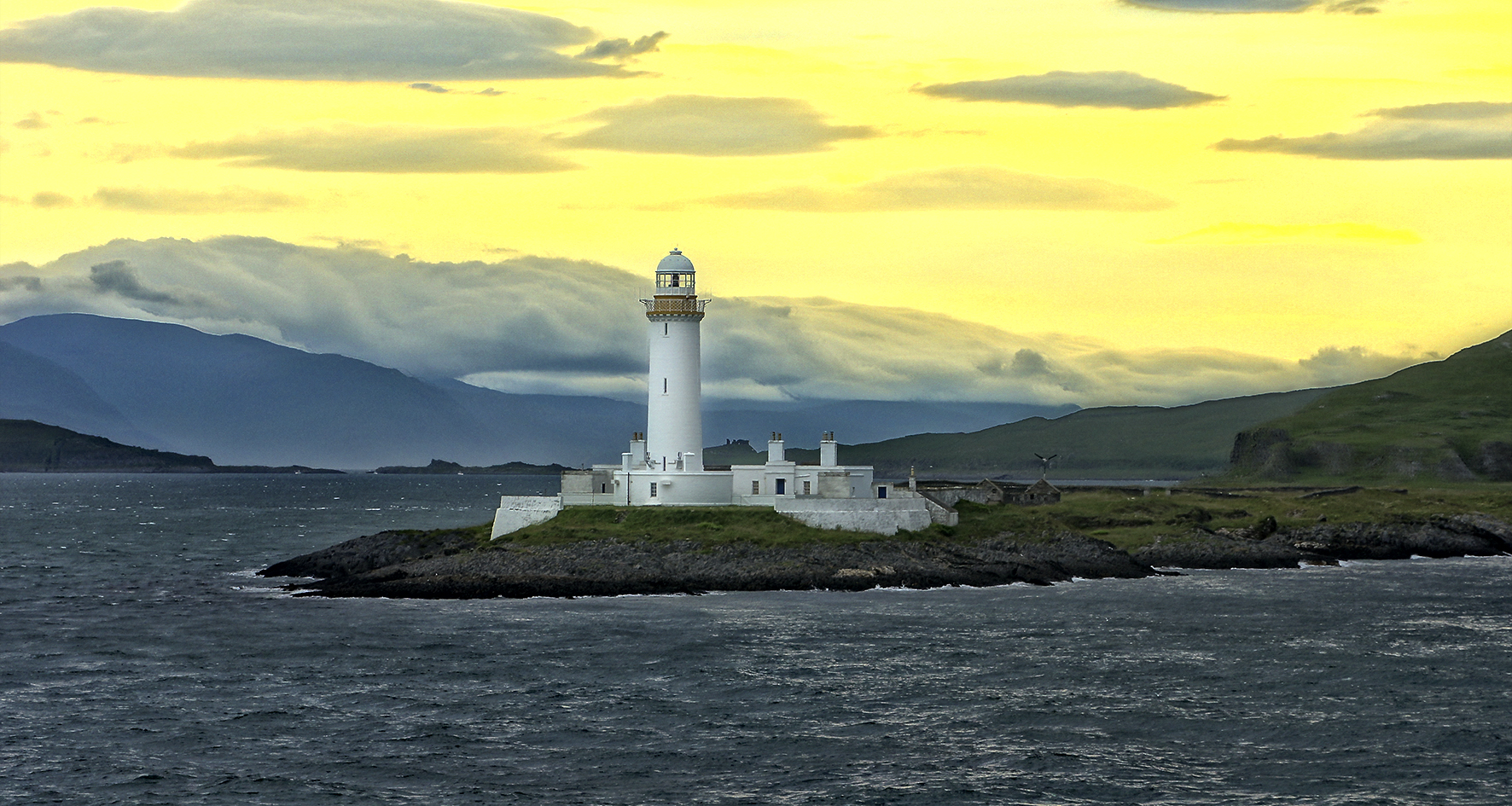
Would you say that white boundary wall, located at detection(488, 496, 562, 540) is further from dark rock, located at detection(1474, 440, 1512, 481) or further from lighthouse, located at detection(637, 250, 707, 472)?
dark rock, located at detection(1474, 440, 1512, 481)

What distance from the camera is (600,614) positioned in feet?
196

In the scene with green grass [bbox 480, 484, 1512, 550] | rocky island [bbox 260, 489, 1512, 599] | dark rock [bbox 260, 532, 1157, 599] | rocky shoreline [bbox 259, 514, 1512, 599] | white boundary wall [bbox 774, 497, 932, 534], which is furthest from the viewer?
white boundary wall [bbox 774, 497, 932, 534]

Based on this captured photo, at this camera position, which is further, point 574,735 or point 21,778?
point 574,735

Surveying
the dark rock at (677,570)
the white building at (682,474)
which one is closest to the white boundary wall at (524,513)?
the white building at (682,474)

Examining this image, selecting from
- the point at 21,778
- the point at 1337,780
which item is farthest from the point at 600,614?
Answer: the point at 1337,780

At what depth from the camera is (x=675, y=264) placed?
261 ft

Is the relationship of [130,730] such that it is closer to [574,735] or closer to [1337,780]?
[574,735]

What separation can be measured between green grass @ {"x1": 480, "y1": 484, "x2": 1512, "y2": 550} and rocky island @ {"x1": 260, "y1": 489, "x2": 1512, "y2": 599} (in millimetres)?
136

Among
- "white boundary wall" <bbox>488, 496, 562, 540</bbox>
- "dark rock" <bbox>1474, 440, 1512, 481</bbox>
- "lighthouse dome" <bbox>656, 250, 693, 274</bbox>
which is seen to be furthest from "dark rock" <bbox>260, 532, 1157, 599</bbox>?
"dark rock" <bbox>1474, 440, 1512, 481</bbox>

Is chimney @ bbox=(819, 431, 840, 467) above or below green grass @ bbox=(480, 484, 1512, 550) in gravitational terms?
above

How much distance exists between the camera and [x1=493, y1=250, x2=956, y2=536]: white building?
7631cm

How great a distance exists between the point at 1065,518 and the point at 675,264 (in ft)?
109

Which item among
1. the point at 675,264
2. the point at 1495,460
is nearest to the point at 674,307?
the point at 675,264

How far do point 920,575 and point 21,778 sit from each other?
146 feet
